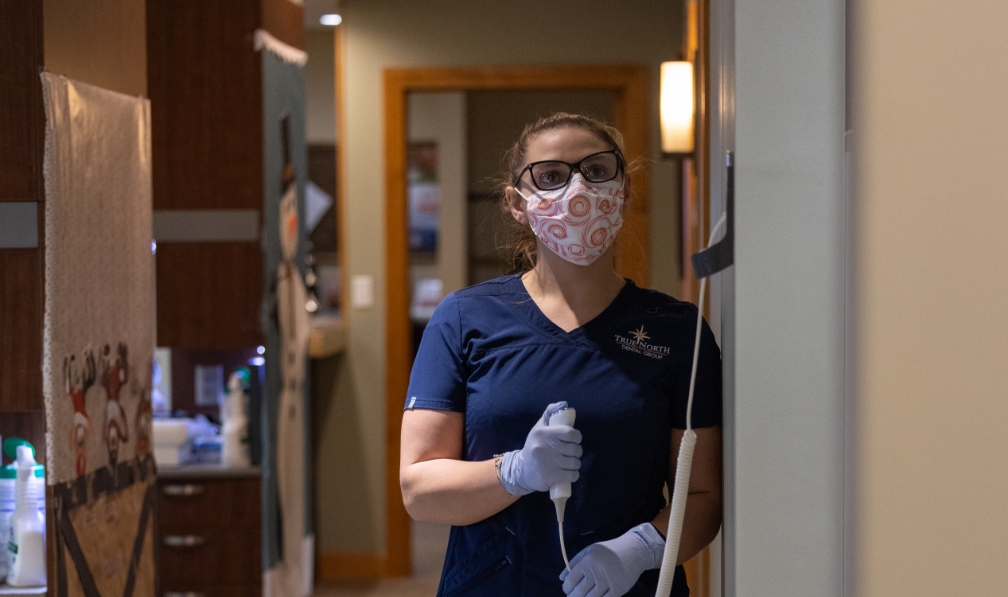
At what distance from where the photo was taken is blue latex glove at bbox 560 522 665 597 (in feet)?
4.02

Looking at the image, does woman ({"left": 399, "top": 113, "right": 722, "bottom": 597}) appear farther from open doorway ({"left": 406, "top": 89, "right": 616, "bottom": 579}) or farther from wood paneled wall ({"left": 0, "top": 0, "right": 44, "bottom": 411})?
open doorway ({"left": 406, "top": 89, "right": 616, "bottom": 579})

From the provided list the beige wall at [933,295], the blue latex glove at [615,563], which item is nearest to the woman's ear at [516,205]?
the blue latex glove at [615,563]

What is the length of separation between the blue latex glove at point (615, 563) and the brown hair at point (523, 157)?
1.67 ft

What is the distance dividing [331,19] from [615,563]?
361cm

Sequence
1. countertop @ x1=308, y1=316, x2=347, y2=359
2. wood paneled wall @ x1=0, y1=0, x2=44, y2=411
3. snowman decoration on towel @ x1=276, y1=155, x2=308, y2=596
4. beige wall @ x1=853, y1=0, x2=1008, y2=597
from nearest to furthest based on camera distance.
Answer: beige wall @ x1=853, y1=0, x2=1008, y2=597, wood paneled wall @ x1=0, y1=0, x2=44, y2=411, snowman decoration on towel @ x1=276, y1=155, x2=308, y2=596, countertop @ x1=308, y1=316, x2=347, y2=359

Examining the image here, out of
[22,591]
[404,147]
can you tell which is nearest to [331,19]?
[404,147]

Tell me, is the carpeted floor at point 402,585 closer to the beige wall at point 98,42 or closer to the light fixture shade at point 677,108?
the light fixture shade at point 677,108

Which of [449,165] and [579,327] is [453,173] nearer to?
[449,165]

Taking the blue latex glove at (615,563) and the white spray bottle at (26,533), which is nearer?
the blue latex glove at (615,563)

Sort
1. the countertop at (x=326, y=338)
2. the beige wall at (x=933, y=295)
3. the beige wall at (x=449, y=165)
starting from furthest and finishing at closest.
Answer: the beige wall at (x=449, y=165) < the countertop at (x=326, y=338) < the beige wall at (x=933, y=295)

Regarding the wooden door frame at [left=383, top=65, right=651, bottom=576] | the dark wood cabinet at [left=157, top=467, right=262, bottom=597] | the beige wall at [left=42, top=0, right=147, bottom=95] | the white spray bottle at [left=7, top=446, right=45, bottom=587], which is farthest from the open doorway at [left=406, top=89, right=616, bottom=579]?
the white spray bottle at [left=7, top=446, right=45, bottom=587]

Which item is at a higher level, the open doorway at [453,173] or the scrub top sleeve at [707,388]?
the open doorway at [453,173]

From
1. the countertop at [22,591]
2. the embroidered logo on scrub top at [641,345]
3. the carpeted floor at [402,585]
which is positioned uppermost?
the embroidered logo on scrub top at [641,345]

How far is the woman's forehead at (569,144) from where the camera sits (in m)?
1.39
